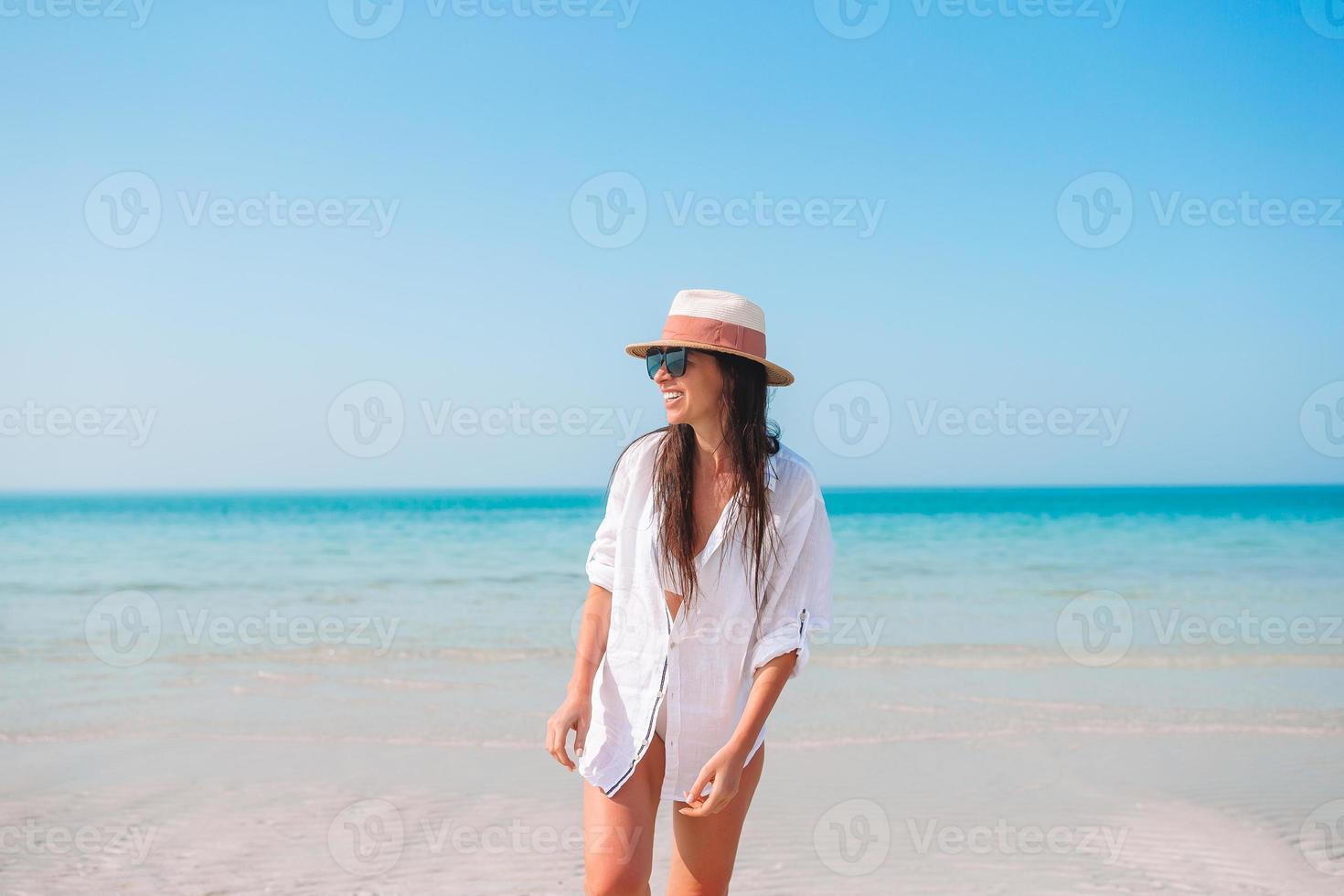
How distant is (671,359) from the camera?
2.38 metres

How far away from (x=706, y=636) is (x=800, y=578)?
0.89 feet

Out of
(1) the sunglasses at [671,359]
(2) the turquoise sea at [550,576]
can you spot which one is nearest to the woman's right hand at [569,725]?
(1) the sunglasses at [671,359]

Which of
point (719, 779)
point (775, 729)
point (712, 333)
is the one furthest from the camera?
point (775, 729)

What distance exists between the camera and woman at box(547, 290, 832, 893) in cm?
236

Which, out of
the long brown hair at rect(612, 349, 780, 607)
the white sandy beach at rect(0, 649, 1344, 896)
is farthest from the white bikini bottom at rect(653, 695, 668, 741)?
the white sandy beach at rect(0, 649, 1344, 896)

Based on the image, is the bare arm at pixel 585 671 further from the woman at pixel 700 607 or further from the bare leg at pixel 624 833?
the bare leg at pixel 624 833

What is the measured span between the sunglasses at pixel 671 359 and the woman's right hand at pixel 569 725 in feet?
2.78

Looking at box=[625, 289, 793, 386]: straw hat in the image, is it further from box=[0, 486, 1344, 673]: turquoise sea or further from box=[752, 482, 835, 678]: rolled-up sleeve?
box=[0, 486, 1344, 673]: turquoise sea

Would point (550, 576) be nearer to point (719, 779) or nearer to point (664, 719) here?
point (664, 719)

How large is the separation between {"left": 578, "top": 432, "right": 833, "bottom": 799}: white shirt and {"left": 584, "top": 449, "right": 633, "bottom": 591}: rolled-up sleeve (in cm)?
10

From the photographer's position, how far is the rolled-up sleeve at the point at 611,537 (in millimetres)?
2518

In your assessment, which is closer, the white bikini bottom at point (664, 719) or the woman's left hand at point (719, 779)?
the woman's left hand at point (719, 779)

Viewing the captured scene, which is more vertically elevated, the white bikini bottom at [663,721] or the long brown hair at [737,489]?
the long brown hair at [737,489]

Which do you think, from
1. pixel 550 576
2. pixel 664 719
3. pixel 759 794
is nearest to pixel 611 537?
pixel 664 719
